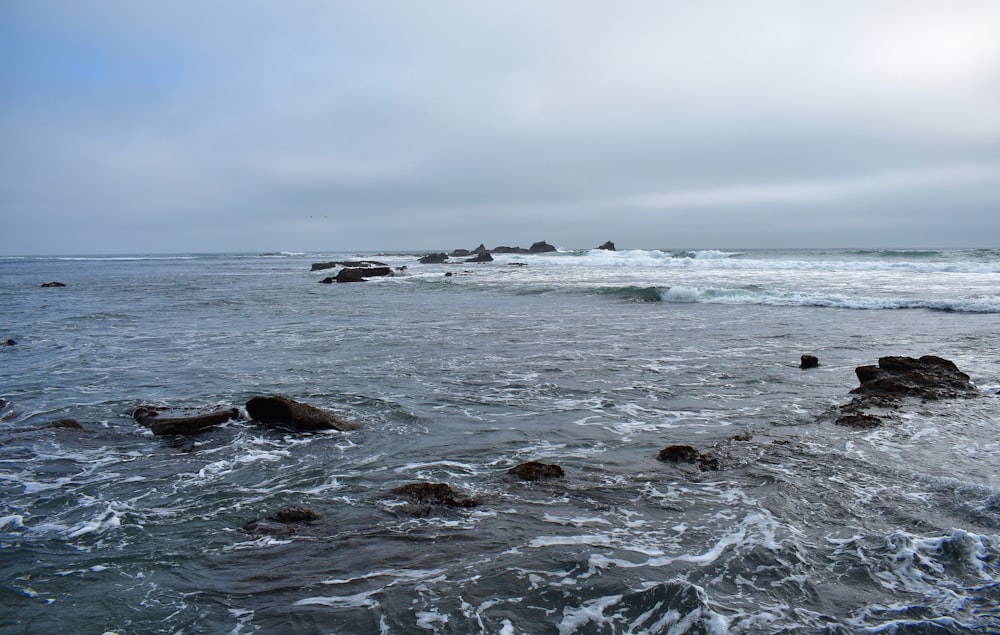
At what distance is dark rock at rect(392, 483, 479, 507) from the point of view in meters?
5.05

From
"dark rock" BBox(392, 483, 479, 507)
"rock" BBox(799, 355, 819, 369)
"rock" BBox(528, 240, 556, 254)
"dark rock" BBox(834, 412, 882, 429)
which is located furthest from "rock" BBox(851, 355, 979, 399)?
"rock" BBox(528, 240, 556, 254)

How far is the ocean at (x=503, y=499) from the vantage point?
3.63m

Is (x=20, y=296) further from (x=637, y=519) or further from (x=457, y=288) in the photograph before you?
(x=637, y=519)

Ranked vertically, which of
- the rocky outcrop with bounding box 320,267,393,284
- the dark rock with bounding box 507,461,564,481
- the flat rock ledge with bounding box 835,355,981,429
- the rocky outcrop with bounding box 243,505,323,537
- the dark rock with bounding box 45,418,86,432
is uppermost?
the rocky outcrop with bounding box 320,267,393,284

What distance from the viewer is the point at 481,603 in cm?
368

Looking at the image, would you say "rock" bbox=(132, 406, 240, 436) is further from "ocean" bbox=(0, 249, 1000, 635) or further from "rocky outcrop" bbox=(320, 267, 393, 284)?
"rocky outcrop" bbox=(320, 267, 393, 284)

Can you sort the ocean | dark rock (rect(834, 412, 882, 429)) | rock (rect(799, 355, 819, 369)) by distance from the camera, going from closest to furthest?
the ocean < dark rock (rect(834, 412, 882, 429)) < rock (rect(799, 355, 819, 369))

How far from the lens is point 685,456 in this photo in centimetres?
605

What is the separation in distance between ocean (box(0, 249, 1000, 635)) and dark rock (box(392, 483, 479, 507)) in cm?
11

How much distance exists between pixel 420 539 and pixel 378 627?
1037mm

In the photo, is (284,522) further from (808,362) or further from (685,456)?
(808,362)

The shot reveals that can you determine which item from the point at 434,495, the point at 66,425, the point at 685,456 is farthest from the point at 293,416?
the point at 685,456

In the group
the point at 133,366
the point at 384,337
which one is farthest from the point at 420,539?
the point at 384,337

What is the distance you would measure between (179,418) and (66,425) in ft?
4.81
